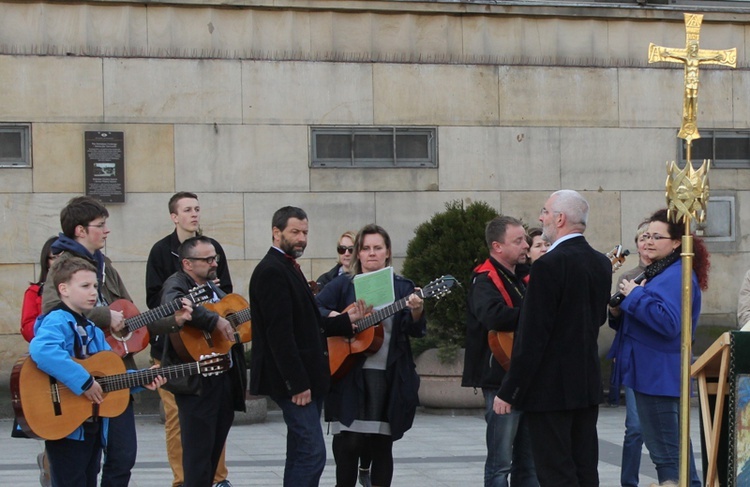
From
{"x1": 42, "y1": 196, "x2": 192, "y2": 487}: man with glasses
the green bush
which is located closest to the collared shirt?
{"x1": 42, "y1": 196, "x2": 192, "y2": 487}: man with glasses

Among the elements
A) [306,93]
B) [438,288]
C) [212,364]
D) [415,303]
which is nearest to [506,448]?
[415,303]

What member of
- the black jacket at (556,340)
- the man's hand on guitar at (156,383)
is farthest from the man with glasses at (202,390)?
the black jacket at (556,340)

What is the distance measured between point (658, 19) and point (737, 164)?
1.92 m

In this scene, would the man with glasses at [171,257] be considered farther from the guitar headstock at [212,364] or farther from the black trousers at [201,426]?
the guitar headstock at [212,364]

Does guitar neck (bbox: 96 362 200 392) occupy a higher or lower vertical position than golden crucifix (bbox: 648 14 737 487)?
lower

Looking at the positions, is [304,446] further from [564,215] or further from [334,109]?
[334,109]

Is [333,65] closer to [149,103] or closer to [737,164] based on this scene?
[149,103]

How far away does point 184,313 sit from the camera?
774 centimetres

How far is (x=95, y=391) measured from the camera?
6910mm

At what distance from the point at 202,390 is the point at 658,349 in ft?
9.20

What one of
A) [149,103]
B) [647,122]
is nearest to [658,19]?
[647,122]

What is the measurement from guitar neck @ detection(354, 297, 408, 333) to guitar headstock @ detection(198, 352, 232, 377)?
0.91 metres

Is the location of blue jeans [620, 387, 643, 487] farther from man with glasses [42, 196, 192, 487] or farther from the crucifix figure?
man with glasses [42, 196, 192, 487]

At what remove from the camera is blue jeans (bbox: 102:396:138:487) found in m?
7.35
